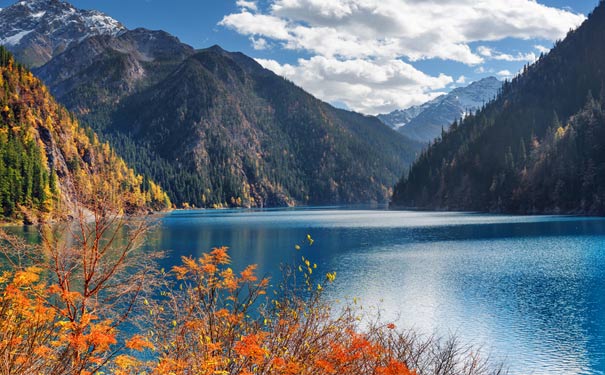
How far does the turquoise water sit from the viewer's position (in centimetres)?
2745

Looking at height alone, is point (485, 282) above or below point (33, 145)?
below

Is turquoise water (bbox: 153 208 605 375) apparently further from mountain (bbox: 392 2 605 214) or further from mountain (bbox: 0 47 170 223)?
mountain (bbox: 392 2 605 214)

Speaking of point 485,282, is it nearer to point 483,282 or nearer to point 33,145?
point 483,282

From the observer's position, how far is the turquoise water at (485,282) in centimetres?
2745

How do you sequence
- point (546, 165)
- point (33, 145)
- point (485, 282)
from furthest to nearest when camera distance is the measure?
point (546, 165)
point (33, 145)
point (485, 282)

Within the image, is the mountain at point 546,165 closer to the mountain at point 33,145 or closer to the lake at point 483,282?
the lake at point 483,282

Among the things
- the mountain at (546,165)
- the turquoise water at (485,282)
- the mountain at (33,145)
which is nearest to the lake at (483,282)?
the turquoise water at (485,282)

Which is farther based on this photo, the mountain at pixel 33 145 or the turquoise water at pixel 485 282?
the mountain at pixel 33 145

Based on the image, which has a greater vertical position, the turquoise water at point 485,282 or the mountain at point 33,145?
the mountain at point 33,145

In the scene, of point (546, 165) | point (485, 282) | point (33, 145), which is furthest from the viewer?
point (546, 165)

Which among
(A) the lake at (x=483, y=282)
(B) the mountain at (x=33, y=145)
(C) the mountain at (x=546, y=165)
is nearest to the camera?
(A) the lake at (x=483, y=282)

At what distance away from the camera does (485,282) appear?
44.1m

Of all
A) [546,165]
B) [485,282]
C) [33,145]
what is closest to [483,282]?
[485,282]

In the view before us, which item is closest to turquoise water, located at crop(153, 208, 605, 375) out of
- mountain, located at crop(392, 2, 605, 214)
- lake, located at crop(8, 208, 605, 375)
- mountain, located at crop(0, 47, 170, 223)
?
lake, located at crop(8, 208, 605, 375)
